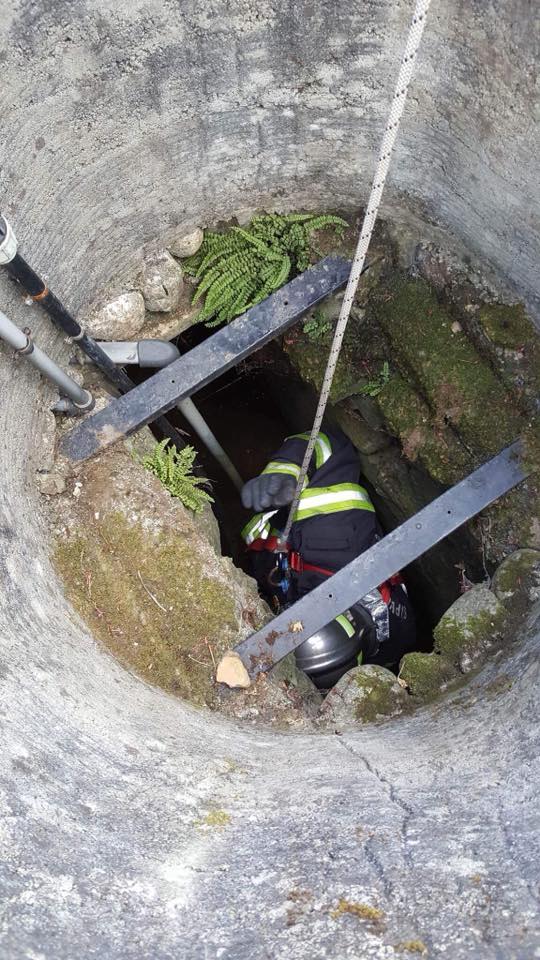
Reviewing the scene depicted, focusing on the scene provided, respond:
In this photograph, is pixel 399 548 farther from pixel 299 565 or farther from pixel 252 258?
pixel 252 258

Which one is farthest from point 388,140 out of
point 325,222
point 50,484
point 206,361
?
point 50,484

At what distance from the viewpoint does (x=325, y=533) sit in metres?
4.64

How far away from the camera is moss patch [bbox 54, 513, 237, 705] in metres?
3.52

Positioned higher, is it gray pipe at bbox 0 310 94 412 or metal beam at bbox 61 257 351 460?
gray pipe at bbox 0 310 94 412

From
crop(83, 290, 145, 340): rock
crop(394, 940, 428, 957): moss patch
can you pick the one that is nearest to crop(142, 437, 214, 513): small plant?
crop(83, 290, 145, 340): rock

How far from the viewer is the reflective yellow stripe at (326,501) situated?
4.64m

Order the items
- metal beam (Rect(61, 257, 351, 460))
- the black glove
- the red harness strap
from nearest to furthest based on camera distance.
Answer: metal beam (Rect(61, 257, 351, 460)), the black glove, the red harness strap

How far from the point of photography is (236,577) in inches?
154

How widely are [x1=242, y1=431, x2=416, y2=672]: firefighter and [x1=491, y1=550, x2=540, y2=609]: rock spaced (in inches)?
40.6

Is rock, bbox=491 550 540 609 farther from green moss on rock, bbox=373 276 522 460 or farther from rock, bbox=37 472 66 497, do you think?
rock, bbox=37 472 66 497

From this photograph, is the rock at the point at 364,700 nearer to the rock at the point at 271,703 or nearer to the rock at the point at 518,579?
the rock at the point at 271,703

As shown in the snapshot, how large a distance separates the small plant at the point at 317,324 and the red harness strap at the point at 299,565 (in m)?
1.47

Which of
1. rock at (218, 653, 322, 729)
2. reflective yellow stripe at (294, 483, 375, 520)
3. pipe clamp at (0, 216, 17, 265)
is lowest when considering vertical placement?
reflective yellow stripe at (294, 483, 375, 520)

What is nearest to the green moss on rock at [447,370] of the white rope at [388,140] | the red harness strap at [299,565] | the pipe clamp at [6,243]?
the white rope at [388,140]
